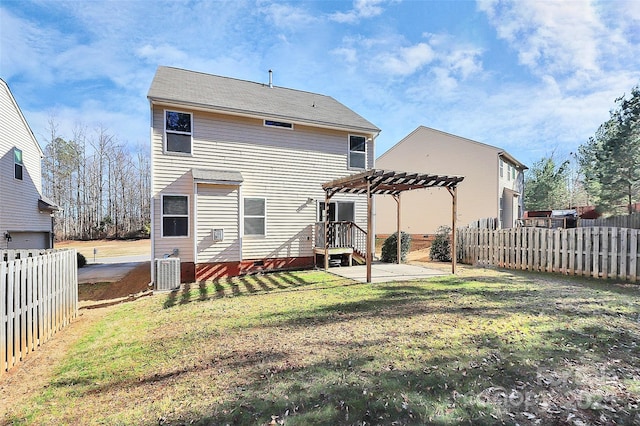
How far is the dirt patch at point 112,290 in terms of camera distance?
811cm

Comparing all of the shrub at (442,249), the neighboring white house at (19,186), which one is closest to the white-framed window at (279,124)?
the shrub at (442,249)

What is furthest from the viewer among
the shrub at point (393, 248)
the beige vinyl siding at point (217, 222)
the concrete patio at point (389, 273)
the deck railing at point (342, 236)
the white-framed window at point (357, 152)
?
the white-framed window at point (357, 152)

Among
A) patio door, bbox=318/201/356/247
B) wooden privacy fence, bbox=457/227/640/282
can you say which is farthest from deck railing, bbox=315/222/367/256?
wooden privacy fence, bbox=457/227/640/282

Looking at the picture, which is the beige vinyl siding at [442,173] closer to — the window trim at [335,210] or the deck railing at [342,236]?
the window trim at [335,210]

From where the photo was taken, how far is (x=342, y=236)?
11.6 meters

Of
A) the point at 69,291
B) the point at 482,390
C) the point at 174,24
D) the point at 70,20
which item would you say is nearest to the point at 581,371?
the point at 482,390

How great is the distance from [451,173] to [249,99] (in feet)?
49.3

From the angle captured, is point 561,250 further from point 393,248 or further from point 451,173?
point 451,173

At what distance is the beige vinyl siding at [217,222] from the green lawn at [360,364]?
3.48 metres

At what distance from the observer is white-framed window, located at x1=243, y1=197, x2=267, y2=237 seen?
10531 mm

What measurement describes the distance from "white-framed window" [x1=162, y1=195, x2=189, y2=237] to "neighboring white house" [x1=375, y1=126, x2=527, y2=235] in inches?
655

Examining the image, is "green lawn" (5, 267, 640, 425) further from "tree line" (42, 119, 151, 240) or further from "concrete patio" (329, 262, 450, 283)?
"tree line" (42, 119, 151, 240)

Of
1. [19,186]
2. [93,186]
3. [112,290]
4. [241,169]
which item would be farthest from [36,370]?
[93,186]

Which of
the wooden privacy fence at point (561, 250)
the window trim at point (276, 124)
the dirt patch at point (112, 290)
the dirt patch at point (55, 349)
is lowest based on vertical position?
the dirt patch at point (112, 290)
